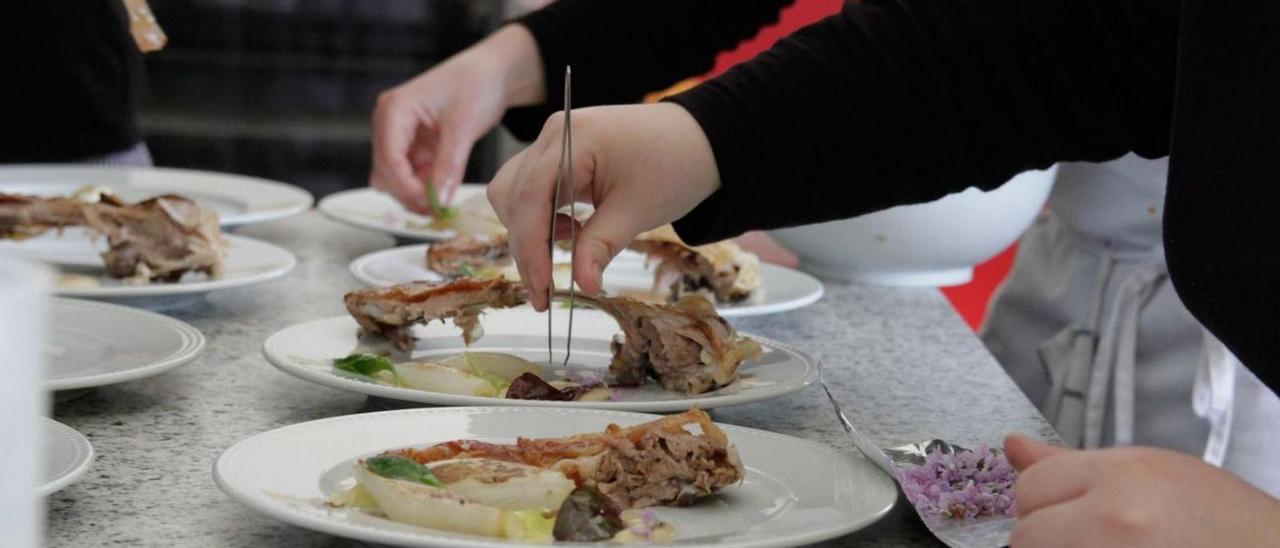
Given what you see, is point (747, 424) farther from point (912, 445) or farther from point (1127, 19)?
point (1127, 19)

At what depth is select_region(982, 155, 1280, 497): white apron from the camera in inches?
71.2

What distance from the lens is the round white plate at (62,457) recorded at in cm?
85

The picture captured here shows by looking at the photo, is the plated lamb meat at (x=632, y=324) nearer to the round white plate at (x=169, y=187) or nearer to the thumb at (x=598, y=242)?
the thumb at (x=598, y=242)

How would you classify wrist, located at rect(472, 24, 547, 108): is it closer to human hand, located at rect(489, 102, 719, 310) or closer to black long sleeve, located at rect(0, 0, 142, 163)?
black long sleeve, located at rect(0, 0, 142, 163)

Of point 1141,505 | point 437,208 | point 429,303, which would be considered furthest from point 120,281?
point 1141,505

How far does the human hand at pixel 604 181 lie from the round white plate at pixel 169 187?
2.86ft

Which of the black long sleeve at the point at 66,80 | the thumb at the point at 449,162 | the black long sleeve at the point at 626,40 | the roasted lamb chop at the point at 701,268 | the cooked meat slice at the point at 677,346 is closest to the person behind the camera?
the cooked meat slice at the point at 677,346

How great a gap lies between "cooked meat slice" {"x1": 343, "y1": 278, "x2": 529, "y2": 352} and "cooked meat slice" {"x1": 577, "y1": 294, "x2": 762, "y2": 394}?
8 cm

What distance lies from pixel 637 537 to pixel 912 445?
0.79 feet

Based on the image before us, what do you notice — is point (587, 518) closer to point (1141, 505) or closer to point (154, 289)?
point (1141, 505)

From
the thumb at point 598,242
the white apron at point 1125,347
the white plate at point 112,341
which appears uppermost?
the thumb at point 598,242

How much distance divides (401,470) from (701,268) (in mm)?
863

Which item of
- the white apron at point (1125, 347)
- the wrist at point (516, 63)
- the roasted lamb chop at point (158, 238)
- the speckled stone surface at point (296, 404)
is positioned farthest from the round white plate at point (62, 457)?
the white apron at point (1125, 347)

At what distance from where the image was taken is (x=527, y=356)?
1.36 metres
